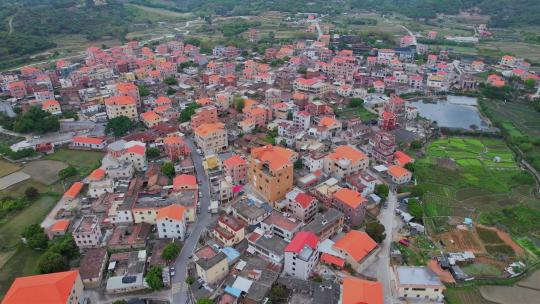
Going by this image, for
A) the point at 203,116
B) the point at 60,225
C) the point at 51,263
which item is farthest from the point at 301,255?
the point at 203,116

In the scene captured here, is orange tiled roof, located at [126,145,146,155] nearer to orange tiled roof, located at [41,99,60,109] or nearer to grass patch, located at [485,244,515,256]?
orange tiled roof, located at [41,99,60,109]

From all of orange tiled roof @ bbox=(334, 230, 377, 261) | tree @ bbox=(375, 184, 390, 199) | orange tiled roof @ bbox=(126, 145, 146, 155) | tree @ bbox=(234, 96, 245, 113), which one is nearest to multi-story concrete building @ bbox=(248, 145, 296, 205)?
orange tiled roof @ bbox=(334, 230, 377, 261)

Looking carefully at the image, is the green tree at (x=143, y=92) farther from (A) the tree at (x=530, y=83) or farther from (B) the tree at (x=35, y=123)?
(A) the tree at (x=530, y=83)

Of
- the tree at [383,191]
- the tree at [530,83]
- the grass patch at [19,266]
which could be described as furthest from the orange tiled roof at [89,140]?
the tree at [530,83]

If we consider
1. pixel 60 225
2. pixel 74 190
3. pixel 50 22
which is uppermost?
pixel 50 22

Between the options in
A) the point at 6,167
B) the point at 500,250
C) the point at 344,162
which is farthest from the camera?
the point at 6,167

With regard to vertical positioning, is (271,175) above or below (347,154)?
above

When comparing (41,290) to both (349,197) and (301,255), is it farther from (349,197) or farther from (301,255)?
(349,197)
